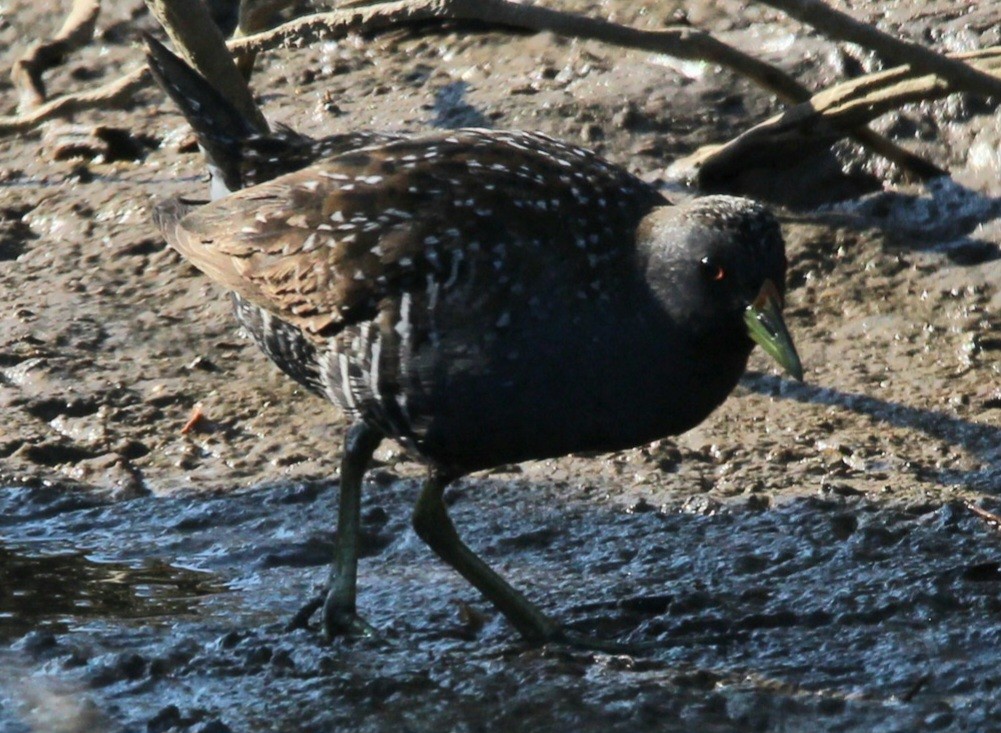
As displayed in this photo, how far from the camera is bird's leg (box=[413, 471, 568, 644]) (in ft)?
15.6

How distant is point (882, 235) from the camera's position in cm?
672

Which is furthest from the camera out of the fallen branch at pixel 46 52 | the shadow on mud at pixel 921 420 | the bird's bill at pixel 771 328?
the fallen branch at pixel 46 52

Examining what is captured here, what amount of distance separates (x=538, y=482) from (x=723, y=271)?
153 centimetres

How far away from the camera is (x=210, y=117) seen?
17.2 ft

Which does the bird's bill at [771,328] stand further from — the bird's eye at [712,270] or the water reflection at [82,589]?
the water reflection at [82,589]

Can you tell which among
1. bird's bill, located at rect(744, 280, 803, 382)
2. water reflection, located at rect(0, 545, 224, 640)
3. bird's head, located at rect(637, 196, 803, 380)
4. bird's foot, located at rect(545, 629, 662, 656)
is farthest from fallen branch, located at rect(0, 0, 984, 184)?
bird's foot, located at rect(545, 629, 662, 656)

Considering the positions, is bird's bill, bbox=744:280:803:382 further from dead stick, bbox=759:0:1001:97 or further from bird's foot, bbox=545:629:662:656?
dead stick, bbox=759:0:1001:97

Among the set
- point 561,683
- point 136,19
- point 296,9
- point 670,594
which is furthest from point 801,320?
point 136,19

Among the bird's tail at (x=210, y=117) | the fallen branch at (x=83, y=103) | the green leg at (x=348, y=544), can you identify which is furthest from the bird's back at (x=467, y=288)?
the fallen branch at (x=83, y=103)

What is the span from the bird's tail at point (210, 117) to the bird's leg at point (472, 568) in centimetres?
117

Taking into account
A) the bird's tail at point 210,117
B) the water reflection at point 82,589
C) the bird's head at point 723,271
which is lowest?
the water reflection at point 82,589

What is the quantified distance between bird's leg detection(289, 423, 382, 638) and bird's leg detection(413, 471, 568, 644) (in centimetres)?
20

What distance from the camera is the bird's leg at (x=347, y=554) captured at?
4.86 metres

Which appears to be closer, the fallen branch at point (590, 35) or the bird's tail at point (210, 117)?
the bird's tail at point (210, 117)
